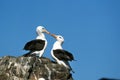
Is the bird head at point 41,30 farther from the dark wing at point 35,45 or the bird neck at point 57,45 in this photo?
the dark wing at point 35,45

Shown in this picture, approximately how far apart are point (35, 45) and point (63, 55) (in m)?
1.56

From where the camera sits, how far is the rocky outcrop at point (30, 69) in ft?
46.2

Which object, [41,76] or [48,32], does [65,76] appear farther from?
[48,32]

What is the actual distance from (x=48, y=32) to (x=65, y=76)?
535 cm

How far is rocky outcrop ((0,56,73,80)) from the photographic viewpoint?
14.1m

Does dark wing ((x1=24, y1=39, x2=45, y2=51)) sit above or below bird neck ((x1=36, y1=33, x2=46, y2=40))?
below

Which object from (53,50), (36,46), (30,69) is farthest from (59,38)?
(30,69)

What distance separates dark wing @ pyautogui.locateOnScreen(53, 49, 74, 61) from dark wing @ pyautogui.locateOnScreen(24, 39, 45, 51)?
2.83 feet

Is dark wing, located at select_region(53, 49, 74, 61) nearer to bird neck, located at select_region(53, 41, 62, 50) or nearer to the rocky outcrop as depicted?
bird neck, located at select_region(53, 41, 62, 50)

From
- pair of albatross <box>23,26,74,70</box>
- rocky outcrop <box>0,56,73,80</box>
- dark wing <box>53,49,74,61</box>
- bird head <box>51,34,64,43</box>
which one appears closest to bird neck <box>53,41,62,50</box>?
pair of albatross <box>23,26,74,70</box>

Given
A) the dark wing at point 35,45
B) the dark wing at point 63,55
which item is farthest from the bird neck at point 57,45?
the dark wing at point 35,45

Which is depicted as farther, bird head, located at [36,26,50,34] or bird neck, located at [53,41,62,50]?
bird head, located at [36,26,50,34]

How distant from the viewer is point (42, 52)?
16953 millimetres

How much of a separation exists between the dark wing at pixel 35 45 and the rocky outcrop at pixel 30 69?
67.5 inches
